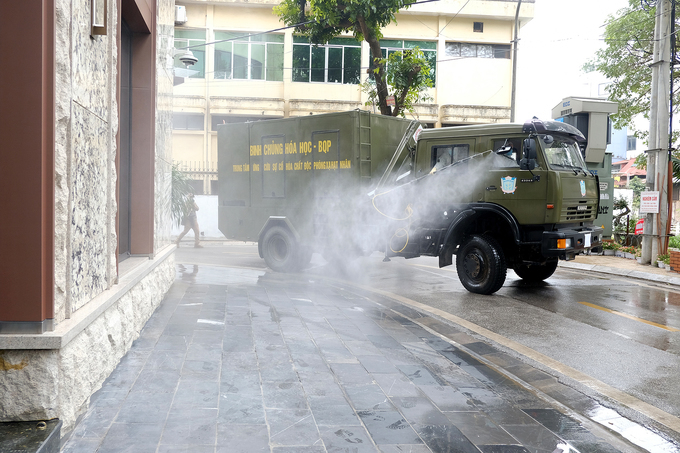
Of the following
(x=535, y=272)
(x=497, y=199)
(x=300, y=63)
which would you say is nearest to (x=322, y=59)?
(x=300, y=63)

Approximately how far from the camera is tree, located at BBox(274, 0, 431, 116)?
15.2 metres

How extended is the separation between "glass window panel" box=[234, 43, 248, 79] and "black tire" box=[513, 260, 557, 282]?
1922 cm

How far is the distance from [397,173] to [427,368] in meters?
6.43

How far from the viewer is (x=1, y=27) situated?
320 centimetres

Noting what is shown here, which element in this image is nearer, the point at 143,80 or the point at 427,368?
the point at 427,368

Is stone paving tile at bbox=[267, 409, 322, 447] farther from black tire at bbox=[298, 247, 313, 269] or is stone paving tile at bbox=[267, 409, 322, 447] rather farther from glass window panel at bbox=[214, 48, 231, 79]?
glass window panel at bbox=[214, 48, 231, 79]

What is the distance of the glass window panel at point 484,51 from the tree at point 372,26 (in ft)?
41.3

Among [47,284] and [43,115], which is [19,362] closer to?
[47,284]

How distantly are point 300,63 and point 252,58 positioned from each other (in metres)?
2.22

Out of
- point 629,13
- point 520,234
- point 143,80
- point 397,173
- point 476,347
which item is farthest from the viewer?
point 629,13

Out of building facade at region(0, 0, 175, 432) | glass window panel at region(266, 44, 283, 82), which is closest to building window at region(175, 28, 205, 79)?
glass window panel at region(266, 44, 283, 82)

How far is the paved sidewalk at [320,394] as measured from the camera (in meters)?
3.44

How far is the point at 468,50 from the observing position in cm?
2817

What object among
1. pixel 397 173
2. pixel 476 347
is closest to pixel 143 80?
pixel 476 347
